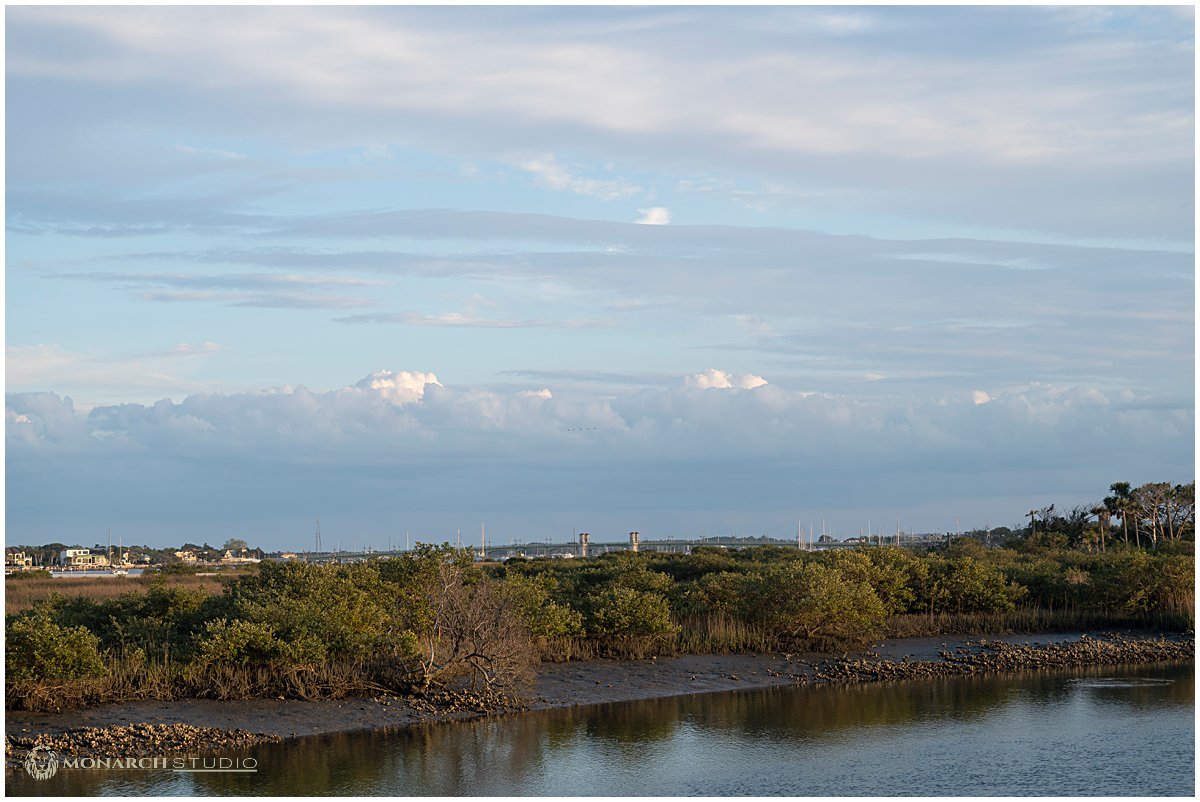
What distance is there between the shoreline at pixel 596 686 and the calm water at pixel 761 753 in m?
0.88

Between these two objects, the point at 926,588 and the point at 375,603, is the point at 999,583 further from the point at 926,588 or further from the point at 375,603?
the point at 375,603

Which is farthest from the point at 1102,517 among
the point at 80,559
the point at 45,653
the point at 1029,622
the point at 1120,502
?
the point at 80,559

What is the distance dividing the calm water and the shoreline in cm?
88

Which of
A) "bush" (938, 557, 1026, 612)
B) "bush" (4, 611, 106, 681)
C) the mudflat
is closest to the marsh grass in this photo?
"bush" (938, 557, 1026, 612)

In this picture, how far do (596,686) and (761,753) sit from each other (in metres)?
6.73

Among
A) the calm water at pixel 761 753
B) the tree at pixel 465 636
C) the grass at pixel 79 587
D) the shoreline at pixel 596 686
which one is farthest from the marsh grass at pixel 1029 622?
the grass at pixel 79 587

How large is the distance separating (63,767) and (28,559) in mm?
82307

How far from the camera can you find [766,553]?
190ft

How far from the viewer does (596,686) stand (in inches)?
936

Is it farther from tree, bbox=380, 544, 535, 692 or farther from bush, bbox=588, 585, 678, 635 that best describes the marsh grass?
tree, bbox=380, 544, 535, 692

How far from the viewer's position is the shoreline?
17.9 meters

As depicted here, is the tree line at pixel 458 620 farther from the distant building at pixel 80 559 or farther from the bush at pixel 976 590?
the distant building at pixel 80 559

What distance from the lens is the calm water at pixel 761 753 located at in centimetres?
1530

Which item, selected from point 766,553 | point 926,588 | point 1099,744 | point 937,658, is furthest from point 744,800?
point 766,553
